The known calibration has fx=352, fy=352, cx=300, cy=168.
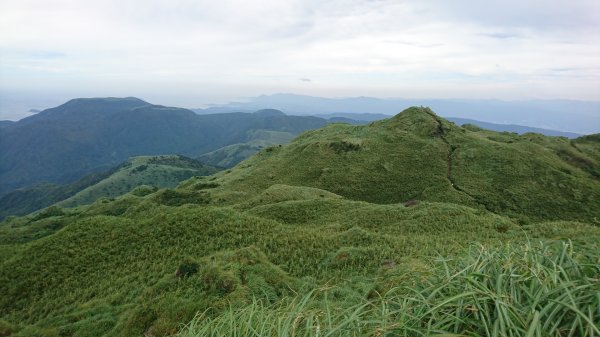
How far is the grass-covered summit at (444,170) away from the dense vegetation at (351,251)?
1.17 ft

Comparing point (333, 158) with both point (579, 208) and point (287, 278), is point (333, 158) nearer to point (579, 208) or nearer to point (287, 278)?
point (579, 208)

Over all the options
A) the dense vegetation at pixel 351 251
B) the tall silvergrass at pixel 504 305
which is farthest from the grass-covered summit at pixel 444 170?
the tall silvergrass at pixel 504 305

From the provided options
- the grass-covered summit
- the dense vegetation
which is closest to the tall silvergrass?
the dense vegetation

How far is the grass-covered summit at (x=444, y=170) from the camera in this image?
5641 centimetres

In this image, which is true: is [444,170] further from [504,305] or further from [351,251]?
[504,305]

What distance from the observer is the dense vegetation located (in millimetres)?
4406

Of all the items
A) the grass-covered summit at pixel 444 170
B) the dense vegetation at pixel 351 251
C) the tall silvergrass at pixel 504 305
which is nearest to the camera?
the tall silvergrass at pixel 504 305

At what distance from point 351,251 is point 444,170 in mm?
50374

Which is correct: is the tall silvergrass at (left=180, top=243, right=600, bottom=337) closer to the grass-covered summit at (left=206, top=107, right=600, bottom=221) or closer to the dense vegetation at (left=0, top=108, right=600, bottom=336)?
the dense vegetation at (left=0, top=108, right=600, bottom=336)

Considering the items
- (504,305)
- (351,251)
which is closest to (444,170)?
(351,251)

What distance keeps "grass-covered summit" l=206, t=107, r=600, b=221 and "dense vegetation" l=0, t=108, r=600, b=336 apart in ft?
1.17

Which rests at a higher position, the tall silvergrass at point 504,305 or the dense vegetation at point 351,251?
the tall silvergrass at point 504,305

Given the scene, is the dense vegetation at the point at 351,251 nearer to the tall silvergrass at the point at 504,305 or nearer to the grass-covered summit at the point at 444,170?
the tall silvergrass at the point at 504,305

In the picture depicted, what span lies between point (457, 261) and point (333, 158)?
67.8 metres
